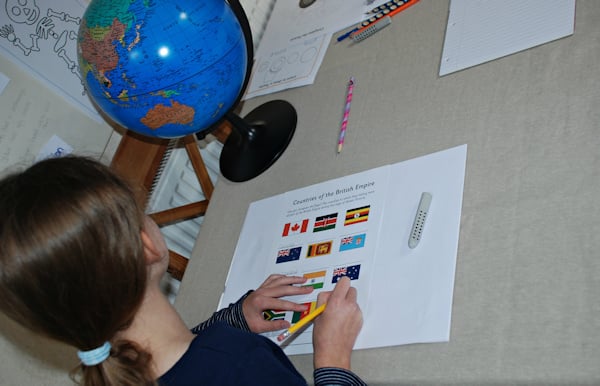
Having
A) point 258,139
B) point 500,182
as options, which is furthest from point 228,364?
point 258,139

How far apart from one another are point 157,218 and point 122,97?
0.46 metres

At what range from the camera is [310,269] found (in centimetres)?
94

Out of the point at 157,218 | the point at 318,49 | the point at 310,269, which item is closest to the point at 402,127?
the point at 310,269

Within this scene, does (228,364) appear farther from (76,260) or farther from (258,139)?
(258,139)

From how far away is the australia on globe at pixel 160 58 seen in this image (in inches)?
37.8

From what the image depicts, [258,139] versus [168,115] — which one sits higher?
[168,115]

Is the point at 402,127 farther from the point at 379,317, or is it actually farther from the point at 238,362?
the point at 238,362

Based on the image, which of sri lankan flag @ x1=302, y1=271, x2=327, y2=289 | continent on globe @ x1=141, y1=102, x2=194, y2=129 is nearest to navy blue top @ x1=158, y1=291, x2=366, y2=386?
sri lankan flag @ x1=302, y1=271, x2=327, y2=289

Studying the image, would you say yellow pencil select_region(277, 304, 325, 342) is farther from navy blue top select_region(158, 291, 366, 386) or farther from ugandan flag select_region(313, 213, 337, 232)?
ugandan flag select_region(313, 213, 337, 232)

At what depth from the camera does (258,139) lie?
123cm

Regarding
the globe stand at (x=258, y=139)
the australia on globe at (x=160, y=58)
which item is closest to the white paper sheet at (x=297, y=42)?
the globe stand at (x=258, y=139)

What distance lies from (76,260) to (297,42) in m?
0.82

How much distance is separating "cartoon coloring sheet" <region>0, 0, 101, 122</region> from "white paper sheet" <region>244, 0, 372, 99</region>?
39cm

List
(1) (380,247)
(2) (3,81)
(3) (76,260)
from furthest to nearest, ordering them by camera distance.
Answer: (2) (3,81), (1) (380,247), (3) (76,260)
